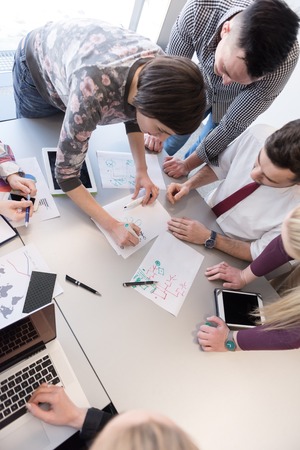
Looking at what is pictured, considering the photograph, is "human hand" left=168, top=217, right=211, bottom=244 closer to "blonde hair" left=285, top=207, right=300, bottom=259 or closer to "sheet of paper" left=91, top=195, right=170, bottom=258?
"sheet of paper" left=91, top=195, right=170, bottom=258

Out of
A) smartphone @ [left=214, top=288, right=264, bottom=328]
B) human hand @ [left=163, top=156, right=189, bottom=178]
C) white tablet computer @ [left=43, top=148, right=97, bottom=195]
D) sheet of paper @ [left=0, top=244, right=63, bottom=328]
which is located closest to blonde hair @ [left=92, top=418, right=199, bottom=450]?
sheet of paper @ [left=0, top=244, right=63, bottom=328]

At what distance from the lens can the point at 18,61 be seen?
1.17 meters

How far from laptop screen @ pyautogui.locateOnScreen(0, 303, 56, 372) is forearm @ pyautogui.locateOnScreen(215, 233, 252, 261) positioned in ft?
2.23

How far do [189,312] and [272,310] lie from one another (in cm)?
26

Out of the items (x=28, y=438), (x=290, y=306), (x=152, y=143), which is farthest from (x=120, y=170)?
(x=28, y=438)

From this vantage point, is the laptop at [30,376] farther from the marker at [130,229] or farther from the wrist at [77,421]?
the marker at [130,229]

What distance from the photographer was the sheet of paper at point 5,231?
3.12 feet

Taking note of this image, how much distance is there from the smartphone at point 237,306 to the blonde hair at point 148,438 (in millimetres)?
616

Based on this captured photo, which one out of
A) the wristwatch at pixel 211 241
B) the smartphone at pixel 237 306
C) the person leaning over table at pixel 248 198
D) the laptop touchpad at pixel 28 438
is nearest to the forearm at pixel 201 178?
the person leaning over table at pixel 248 198

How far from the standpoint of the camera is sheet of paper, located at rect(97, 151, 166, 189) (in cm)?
123

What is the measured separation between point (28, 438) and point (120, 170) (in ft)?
3.06

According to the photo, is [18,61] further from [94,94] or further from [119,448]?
[119,448]

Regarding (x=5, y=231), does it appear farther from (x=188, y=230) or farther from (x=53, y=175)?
(x=188, y=230)

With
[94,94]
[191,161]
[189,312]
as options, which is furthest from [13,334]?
[191,161]
